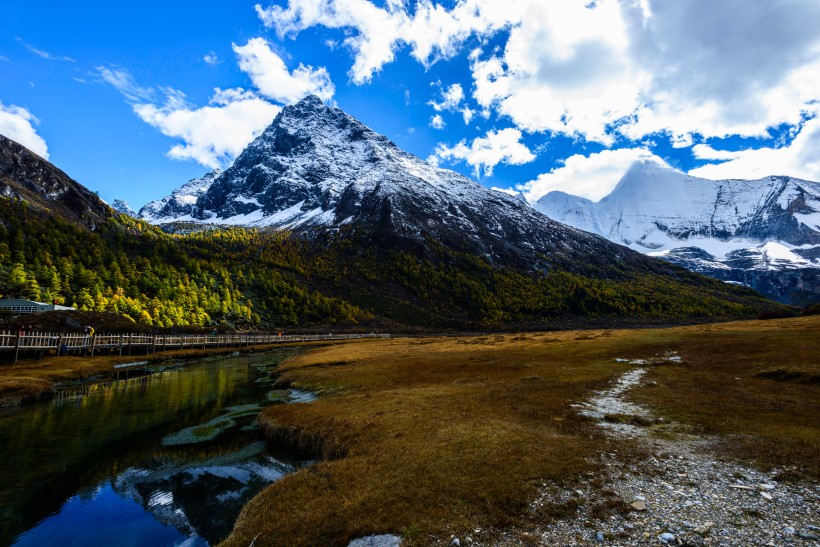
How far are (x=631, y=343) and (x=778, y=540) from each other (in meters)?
54.4

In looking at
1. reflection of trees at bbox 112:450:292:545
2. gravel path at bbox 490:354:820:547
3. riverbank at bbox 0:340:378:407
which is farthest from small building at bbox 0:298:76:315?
gravel path at bbox 490:354:820:547

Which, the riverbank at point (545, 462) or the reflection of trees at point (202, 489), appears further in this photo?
the reflection of trees at point (202, 489)

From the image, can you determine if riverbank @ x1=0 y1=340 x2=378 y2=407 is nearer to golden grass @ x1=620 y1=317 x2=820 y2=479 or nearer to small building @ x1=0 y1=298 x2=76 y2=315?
small building @ x1=0 y1=298 x2=76 y2=315

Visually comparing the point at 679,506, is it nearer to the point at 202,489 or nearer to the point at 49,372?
the point at 202,489

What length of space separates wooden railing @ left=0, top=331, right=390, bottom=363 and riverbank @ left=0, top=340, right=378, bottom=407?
1.97 meters

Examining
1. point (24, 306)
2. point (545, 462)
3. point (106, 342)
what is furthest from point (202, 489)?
point (24, 306)

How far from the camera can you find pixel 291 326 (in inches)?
6471

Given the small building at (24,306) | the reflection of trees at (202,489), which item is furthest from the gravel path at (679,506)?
the small building at (24,306)

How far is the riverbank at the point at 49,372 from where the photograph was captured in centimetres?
3541

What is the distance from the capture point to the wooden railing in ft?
174

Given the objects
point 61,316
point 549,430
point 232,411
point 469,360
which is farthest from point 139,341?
point 549,430

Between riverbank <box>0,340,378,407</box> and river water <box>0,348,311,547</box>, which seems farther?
riverbank <box>0,340,378,407</box>

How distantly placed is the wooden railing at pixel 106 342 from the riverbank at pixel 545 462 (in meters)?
47.3

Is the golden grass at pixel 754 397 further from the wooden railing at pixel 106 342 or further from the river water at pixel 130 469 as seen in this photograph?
the wooden railing at pixel 106 342
